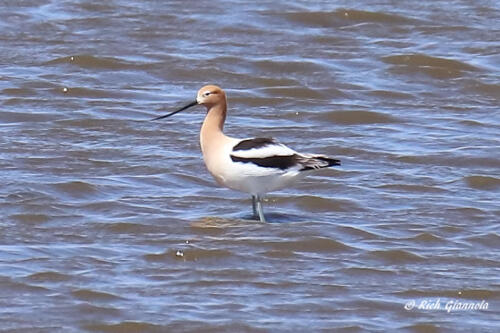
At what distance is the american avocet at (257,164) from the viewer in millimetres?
9422

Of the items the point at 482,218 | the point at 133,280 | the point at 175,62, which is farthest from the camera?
the point at 175,62

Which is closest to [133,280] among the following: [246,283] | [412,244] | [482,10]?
[246,283]

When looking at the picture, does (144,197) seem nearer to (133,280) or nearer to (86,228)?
(86,228)

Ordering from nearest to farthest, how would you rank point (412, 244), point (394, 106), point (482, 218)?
point (412, 244), point (482, 218), point (394, 106)

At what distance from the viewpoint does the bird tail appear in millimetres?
9398

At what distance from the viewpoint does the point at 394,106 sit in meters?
12.7

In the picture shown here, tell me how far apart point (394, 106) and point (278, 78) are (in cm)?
115

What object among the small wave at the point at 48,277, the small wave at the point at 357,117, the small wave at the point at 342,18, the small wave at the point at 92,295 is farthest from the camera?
the small wave at the point at 342,18

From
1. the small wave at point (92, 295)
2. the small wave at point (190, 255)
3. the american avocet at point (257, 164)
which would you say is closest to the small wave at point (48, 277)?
the small wave at point (92, 295)

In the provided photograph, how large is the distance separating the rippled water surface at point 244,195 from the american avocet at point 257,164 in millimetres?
270

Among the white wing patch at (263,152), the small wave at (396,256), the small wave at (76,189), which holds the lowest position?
the small wave at (396,256)

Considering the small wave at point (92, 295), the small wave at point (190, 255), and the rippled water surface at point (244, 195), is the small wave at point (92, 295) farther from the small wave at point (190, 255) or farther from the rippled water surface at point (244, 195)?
the small wave at point (190, 255)

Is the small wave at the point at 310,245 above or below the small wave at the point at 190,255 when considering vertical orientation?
below
